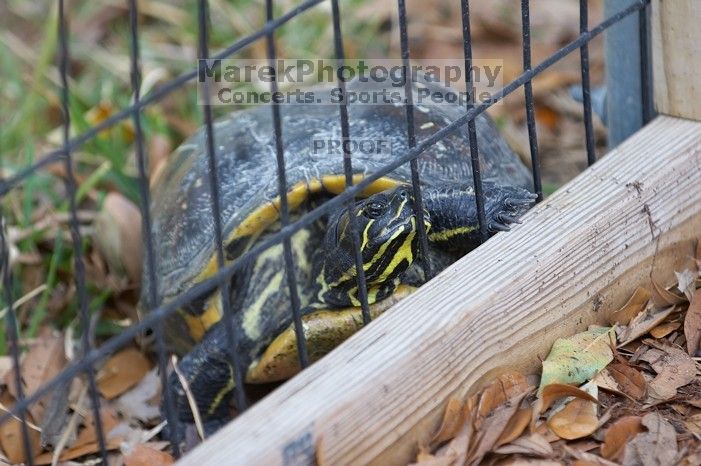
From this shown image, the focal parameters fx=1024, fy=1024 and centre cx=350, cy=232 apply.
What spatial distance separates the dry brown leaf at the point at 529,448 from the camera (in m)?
1.86

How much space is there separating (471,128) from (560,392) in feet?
1.79

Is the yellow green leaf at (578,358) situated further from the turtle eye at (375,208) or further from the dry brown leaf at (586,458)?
the turtle eye at (375,208)

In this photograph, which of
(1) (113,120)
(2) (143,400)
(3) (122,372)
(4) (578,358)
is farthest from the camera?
(3) (122,372)

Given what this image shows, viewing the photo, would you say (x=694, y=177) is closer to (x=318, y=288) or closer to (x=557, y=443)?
(x=557, y=443)

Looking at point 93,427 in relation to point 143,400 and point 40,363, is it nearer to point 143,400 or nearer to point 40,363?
point 143,400

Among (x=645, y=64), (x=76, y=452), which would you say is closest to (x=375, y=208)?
(x=645, y=64)

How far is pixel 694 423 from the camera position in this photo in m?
1.90

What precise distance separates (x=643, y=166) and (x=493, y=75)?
223 cm

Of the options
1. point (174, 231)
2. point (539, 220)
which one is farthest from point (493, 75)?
point (539, 220)

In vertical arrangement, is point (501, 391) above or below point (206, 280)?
below

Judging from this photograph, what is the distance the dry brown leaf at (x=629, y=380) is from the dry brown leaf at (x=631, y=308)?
0.40ft

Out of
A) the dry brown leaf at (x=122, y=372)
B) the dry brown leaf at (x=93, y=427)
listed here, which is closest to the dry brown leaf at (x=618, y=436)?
the dry brown leaf at (x=93, y=427)

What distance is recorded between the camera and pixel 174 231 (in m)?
2.79

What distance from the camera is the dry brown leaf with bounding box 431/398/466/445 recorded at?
1852 millimetres
